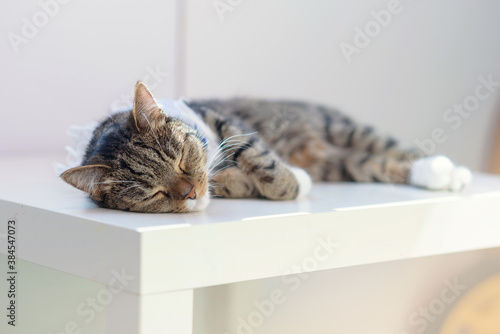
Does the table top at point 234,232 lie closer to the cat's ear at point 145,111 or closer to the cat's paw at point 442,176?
the cat's paw at point 442,176

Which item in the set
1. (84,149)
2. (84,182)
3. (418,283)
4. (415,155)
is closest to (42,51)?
(84,149)

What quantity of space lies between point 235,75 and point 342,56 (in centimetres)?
55

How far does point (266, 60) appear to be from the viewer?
228 centimetres

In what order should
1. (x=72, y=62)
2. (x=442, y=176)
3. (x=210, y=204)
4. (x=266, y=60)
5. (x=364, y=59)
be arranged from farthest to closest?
(x=364, y=59) → (x=266, y=60) → (x=72, y=62) → (x=442, y=176) → (x=210, y=204)

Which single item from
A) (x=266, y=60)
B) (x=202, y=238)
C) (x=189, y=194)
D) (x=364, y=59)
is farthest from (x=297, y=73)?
(x=202, y=238)

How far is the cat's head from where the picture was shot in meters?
1.08

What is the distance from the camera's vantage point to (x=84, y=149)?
1300 millimetres

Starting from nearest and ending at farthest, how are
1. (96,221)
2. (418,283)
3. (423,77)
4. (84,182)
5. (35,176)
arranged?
1. (96,221)
2. (84,182)
3. (35,176)
4. (418,283)
5. (423,77)

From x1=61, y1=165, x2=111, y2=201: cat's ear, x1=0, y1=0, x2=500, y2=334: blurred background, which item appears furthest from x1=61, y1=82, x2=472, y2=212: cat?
x1=0, y1=0, x2=500, y2=334: blurred background

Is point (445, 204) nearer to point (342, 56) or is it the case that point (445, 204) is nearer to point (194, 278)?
point (194, 278)

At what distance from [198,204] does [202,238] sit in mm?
161

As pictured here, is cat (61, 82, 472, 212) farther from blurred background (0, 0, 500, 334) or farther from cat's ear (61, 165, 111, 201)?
blurred background (0, 0, 500, 334)

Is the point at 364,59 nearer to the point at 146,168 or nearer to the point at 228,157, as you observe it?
the point at 228,157

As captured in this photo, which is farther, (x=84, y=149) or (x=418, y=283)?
(x=418, y=283)
